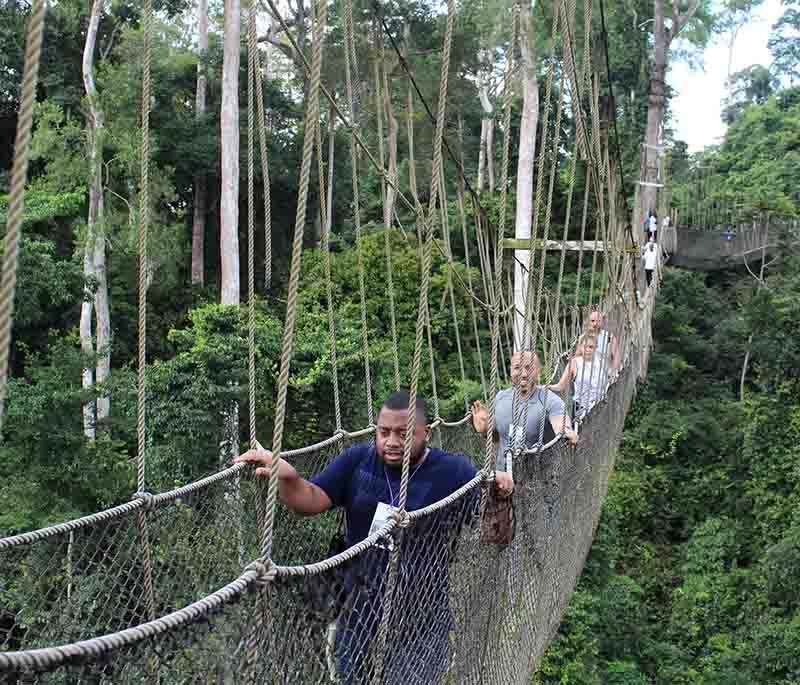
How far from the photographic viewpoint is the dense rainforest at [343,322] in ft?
24.3

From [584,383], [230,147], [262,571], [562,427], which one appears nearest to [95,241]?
[230,147]

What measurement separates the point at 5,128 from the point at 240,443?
527 cm

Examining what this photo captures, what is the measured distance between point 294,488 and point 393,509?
15cm

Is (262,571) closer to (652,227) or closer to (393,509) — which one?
(393,509)

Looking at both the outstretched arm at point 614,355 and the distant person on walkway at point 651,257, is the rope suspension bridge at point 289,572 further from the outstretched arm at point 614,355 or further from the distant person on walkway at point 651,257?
the distant person on walkway at point 651,257

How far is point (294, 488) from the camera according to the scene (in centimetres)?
159

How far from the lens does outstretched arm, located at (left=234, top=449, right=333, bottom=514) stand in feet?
5.11

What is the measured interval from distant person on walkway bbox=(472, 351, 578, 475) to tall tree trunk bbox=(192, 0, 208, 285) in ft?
30.6

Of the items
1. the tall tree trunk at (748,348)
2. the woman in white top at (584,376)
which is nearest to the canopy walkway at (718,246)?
the tall tree trunk at (748,348)

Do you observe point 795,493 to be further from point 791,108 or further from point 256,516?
point 791,108

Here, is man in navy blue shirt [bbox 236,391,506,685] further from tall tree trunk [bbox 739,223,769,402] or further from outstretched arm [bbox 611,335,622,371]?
tall tree trunk [bbox 739,223,769,402]

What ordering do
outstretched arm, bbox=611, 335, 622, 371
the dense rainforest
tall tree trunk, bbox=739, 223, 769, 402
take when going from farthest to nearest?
tall tree trunk, bbox=739, 223, 769, 402, the dense rainforest, outstretched arm, bbox=611, 335, 622, 371

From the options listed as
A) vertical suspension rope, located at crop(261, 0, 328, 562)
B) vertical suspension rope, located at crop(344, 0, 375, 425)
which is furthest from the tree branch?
vertical suspension rope, located at crop(261, 0, 328, 562)

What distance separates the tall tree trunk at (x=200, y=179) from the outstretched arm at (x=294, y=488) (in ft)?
33.7
